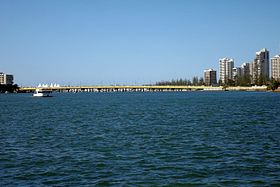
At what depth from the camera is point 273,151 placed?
75.0 feet

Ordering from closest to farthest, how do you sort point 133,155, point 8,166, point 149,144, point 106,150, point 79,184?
point 79,184 < point 8,166 < point 133,155 < point 106,150 < point 149,144

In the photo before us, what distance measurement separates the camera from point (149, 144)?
26.5m

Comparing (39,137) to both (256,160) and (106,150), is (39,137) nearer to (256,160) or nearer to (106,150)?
(106,150)

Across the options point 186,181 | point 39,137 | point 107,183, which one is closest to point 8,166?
point 107,183

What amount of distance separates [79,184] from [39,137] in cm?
1697

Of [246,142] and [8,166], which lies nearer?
[8,166]

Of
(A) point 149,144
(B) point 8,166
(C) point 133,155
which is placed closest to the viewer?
(B) point 8,166

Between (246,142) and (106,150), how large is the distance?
10.1 metres

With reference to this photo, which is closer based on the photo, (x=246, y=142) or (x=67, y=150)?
(x=67, y=150)

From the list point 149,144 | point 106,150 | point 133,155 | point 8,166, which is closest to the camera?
point 8,166

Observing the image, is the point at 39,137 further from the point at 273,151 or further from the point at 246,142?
the point at 273,151

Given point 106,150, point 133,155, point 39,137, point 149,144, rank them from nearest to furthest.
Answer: point 133,155 < point 106,150 < point 149,144 < point 39,137

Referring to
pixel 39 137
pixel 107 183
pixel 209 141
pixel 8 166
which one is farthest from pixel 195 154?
pixel 39 137

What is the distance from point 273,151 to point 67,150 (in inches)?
507
